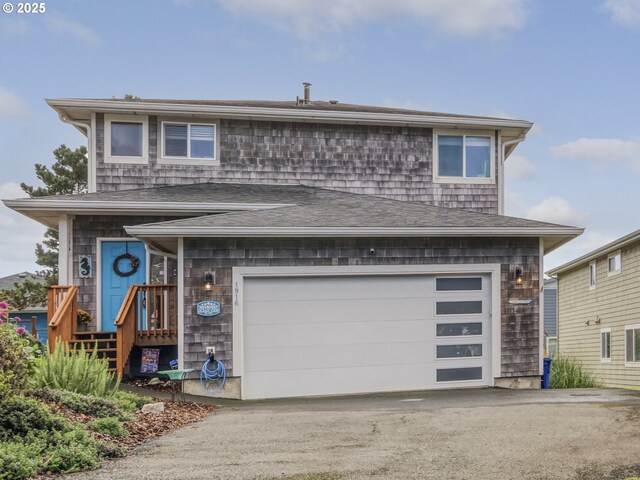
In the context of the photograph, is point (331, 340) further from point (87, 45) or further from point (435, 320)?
point (87, 45)

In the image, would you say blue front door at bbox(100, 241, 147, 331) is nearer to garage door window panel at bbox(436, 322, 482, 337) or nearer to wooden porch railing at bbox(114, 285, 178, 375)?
wooden porch railing at bbox(114, 285, 178, 375)

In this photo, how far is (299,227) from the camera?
10.2 m

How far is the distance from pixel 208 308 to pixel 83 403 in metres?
3.28

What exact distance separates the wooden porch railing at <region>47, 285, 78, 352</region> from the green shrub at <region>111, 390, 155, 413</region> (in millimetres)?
2370

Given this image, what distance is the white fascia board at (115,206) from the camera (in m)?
11.4

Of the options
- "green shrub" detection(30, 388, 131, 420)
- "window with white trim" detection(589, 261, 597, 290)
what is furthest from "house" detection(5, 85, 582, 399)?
"window with white trim" detection(589, 261, 597, 290)

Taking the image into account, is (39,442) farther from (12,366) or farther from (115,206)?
(115,206)

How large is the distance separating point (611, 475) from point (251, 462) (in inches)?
114

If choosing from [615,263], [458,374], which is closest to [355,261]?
[458,374]

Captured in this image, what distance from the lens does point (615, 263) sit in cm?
1828

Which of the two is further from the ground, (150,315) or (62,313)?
(62,313)

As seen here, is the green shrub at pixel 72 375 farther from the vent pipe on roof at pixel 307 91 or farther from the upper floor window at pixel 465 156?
the vent pipe on roof at pixel 307 91

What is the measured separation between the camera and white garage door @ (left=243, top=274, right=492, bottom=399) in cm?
1038

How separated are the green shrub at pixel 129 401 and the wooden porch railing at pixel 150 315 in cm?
212
